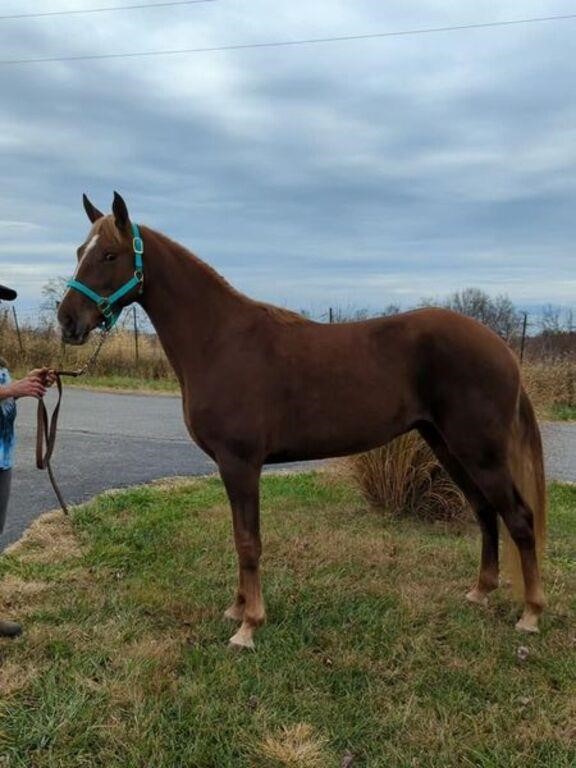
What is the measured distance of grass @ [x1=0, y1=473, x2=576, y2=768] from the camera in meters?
2.54

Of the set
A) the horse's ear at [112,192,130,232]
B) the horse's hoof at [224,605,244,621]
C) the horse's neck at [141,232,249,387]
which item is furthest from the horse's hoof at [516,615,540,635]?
the horse's ear at [112,192,130,232]

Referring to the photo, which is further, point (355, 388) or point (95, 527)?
point (95, 527)

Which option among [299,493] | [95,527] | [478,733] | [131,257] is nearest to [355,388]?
[131,257]

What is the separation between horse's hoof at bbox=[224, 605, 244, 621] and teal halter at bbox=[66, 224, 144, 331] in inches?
68.7

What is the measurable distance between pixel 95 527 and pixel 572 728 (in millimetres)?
3700

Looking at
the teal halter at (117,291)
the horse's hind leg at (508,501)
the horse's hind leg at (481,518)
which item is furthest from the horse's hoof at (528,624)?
the teal halter at (117,291)

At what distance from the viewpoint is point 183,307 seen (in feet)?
11.6

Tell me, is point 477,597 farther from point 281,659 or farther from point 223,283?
point 223,283

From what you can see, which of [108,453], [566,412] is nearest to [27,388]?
[108,453]

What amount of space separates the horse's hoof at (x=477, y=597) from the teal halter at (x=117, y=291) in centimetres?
271

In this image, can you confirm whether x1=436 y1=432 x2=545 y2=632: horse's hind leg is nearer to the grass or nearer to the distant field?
the grass

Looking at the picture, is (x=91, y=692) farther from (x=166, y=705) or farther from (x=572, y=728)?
(x=572, y=728)

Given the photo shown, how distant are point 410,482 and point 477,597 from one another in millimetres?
1752

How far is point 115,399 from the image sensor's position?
47.7ft
